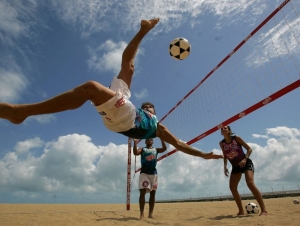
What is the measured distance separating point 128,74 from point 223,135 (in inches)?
117

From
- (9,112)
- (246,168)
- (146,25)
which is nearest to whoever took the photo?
(9,112)

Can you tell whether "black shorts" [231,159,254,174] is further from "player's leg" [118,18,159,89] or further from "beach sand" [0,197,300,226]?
"player's leg" [118,18,159,89]

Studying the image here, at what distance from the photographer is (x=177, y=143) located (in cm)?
300

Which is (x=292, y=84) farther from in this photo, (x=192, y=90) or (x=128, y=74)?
(x=192, y=90)

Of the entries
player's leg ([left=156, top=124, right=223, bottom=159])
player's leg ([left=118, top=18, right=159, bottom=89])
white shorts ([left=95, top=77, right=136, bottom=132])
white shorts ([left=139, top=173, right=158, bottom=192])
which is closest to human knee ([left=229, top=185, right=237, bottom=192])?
white shorts ([left=139, top=173, right=158, bottom=192])

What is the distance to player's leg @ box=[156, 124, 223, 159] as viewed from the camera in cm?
290

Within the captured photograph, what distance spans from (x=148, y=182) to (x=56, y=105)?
11.6 feet

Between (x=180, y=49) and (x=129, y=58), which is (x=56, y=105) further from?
(x=180, y=49)

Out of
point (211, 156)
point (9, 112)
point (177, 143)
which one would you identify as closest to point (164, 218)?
point (211, 156)

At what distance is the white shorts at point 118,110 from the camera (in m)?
2.38

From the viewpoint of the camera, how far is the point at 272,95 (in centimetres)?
362

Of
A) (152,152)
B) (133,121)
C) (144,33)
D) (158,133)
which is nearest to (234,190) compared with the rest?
(152,152)

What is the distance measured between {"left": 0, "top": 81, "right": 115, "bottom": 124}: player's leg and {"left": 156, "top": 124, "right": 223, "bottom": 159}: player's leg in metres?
0.93

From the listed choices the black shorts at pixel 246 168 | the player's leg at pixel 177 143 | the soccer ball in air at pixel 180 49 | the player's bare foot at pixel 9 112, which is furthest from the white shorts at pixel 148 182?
the player's bare foot at pixel 9 112
